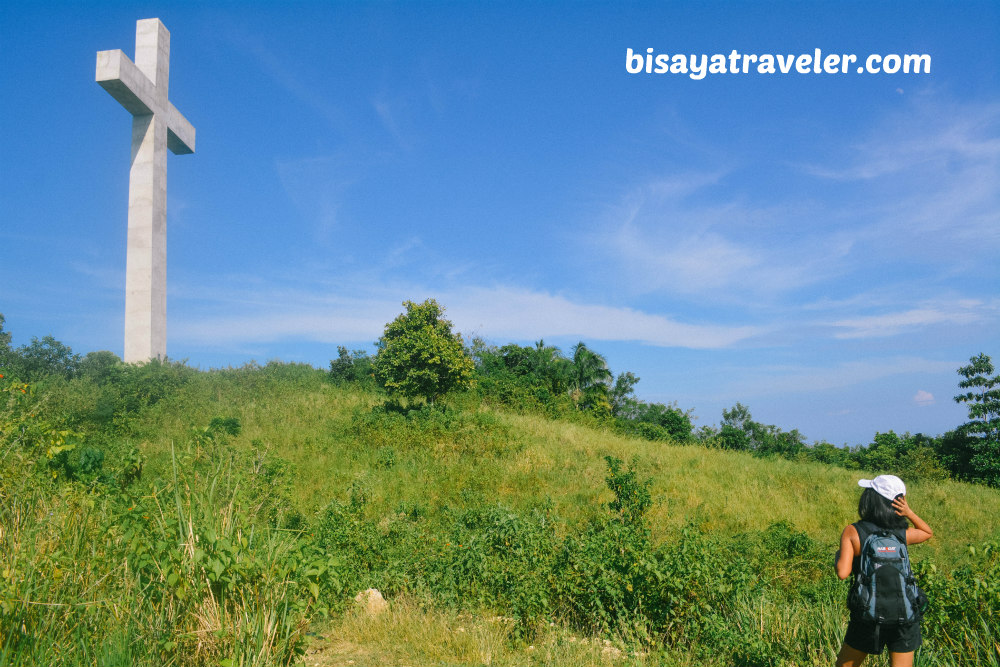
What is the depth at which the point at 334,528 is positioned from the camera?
24.1 ft

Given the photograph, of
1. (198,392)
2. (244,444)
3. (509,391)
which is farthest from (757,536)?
(198,392)

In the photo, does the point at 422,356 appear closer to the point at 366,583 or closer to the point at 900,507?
the point at 366,583

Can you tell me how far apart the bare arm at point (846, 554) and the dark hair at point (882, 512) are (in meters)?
0.15

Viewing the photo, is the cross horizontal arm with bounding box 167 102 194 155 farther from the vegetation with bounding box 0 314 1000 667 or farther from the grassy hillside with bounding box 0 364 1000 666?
the grassy hillside with bounding box 0 364 1000 666

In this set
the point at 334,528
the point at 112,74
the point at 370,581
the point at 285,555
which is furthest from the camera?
the point at 112,74

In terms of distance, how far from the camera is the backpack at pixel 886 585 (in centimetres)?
338

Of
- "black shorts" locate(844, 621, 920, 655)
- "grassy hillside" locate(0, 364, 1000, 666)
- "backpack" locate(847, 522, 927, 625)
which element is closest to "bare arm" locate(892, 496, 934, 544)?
Answer: "backpack" locate(847, 522, 927, 625)

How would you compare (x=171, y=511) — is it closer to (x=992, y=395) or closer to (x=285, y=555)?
(x=285, y=555)

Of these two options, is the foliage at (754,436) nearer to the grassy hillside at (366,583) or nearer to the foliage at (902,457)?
the foliage at (902,457)

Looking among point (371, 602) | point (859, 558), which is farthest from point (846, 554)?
point (371, 602)

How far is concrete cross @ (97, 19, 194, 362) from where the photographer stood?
62.1ft

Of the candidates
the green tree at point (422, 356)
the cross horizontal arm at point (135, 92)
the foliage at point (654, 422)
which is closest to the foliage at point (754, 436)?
the foliage at point (654, 422)

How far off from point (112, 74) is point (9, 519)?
18473mm

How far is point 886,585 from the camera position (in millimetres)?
3395
